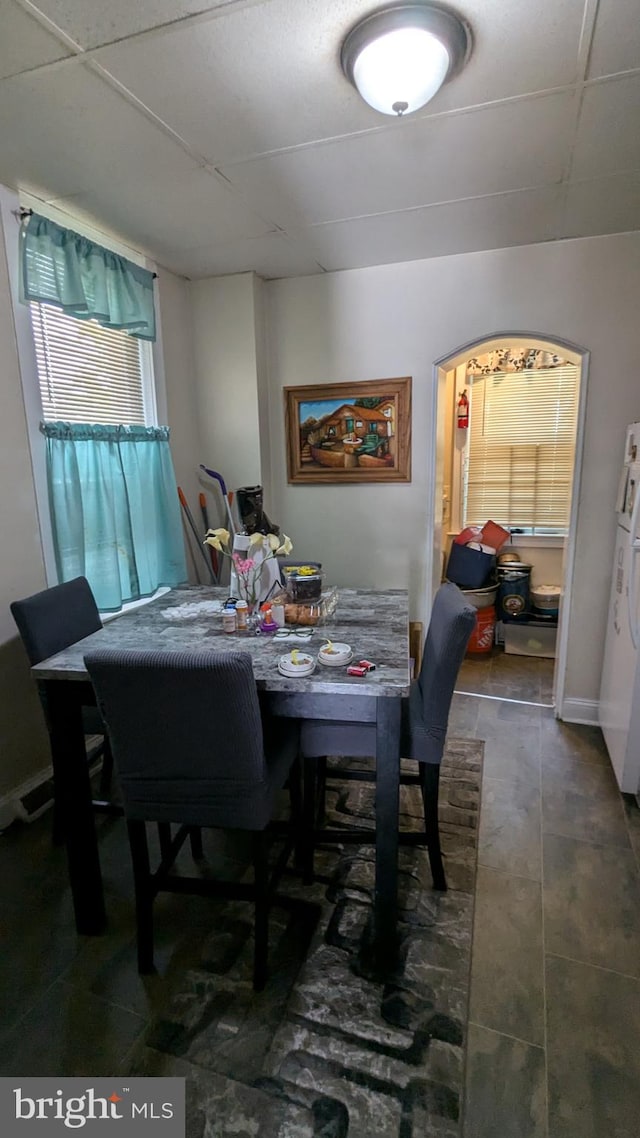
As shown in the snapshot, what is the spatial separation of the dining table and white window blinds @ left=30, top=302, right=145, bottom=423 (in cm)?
116

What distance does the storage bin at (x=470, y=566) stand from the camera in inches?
153

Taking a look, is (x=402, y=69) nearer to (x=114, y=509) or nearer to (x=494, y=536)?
(x=114, y=509)

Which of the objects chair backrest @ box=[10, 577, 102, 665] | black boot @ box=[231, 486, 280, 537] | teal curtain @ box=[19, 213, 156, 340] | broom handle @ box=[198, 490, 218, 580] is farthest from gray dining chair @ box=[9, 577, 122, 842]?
teal curtain @ box=[19, 213, 156, 340]

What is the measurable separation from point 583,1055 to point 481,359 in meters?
4.11

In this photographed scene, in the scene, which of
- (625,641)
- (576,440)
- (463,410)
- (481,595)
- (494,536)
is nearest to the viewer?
(625,641)

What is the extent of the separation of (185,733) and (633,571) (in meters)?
1.97

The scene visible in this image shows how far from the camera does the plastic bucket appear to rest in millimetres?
3914

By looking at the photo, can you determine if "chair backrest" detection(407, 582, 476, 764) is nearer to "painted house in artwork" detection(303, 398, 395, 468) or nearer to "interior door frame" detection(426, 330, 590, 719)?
"interior door frame" detection(426, 330, 590, 719)

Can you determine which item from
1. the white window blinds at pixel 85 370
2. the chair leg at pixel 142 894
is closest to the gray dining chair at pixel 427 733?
the chair leg at pixel 142 894

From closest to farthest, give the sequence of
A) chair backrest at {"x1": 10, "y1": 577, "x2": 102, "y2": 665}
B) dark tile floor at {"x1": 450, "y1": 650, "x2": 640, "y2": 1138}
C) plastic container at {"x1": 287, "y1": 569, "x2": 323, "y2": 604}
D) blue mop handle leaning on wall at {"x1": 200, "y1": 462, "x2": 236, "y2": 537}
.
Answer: dark tile floor at {"x1": 450, "y1": 650, "x2": 640, "y2": 1138} → chair backrest at {"x1": 10, "y1": 577, "x2": 102, "y2": 665} → plastic container at {"x1": 287, "y1": 569, "x2": 323, "y2": 604} → blue mop handle leaning on wall at {"x1": 200, "y1": 462, "x2": 236, "y2": 537}

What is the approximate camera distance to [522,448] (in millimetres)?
4113

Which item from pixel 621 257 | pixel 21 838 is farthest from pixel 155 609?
pixel 621 257

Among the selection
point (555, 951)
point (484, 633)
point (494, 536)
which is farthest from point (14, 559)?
point (494, 536)

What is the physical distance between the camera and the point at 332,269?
297 centimetres
